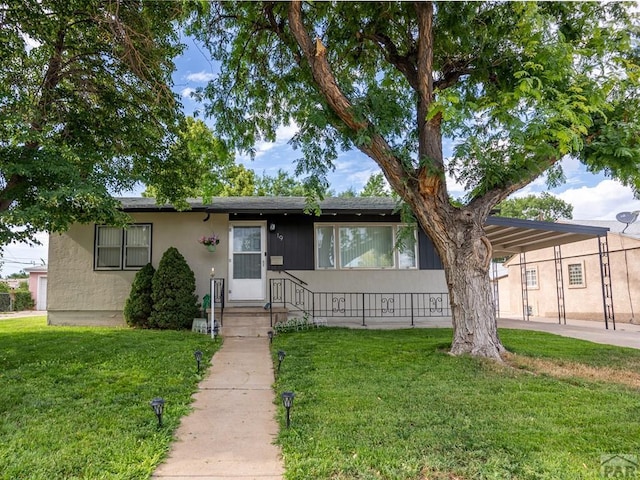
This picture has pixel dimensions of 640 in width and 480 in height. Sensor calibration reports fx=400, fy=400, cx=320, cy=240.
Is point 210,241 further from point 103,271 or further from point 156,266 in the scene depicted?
point 103,271

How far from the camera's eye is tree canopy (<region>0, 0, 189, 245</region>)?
6031 mm

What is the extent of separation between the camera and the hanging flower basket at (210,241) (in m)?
9.80

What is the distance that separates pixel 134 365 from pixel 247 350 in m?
1.94

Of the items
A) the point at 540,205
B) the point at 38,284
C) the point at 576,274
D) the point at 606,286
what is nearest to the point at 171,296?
the point at 606,286

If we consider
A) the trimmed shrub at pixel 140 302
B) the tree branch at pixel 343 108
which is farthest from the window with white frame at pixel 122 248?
the tree branch at pixel 343 108

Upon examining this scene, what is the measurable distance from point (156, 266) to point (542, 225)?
31.0 ft

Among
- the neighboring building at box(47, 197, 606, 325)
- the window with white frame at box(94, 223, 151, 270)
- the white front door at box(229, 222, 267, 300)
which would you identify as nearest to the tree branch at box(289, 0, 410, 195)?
the neighboring building at box(47, 197, 606, 325)

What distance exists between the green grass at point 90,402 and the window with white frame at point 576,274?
1612cm

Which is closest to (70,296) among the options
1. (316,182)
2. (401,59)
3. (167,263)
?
(167,263)

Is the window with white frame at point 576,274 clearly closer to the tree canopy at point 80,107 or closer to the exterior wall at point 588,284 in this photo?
the exterior wall at point 588,284

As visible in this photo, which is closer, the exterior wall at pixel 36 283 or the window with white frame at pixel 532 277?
the window with white frame at pixel 532 277

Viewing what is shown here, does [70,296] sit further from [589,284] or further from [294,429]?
[589,284]

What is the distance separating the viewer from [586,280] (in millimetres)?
16547

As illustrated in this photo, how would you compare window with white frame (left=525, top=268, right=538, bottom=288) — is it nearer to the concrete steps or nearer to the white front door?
the white front door
